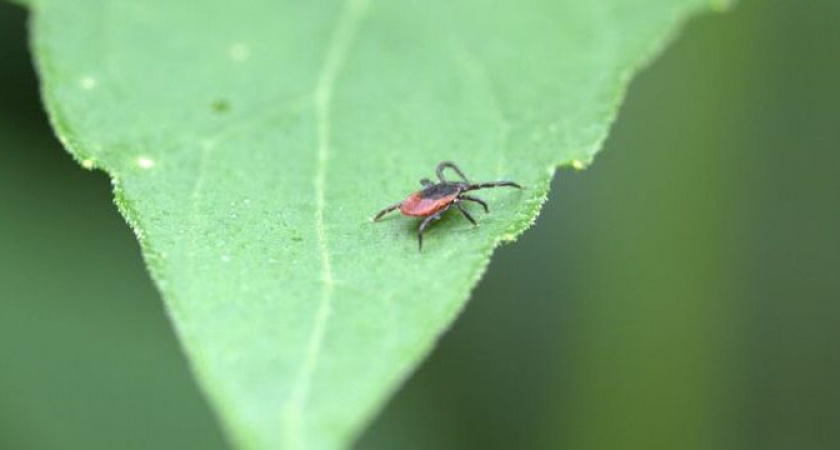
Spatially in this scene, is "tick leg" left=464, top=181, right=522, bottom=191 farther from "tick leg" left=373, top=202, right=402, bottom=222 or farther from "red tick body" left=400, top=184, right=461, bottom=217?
"tick leg" left=373, top=202, right=402, bottom=222

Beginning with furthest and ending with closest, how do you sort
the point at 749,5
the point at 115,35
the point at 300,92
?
1. the point at 749,5
2. the point at 115,35
3. the point at 300,92

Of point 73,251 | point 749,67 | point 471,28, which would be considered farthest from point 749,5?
point 73,251

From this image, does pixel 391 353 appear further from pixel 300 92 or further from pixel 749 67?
pixel 749 67

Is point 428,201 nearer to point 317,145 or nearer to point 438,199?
point 438,199

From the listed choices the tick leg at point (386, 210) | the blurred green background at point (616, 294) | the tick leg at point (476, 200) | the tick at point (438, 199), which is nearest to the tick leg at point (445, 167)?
the tick at point (438, 199)

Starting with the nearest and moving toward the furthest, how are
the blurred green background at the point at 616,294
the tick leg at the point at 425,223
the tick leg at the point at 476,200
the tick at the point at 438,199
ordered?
the tick leg at the point at 425,223 < the tick leg at the point at 476,200 < the tick at the point at 438,199 < the blurred green background at the point at 616,294

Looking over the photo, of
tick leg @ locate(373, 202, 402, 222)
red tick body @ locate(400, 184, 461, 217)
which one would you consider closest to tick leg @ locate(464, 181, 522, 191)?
red tick body @ locate(400, 184, 461, 217)

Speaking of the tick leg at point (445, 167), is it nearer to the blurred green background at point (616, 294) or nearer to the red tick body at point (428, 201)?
the red tick body at point (428, 201)
